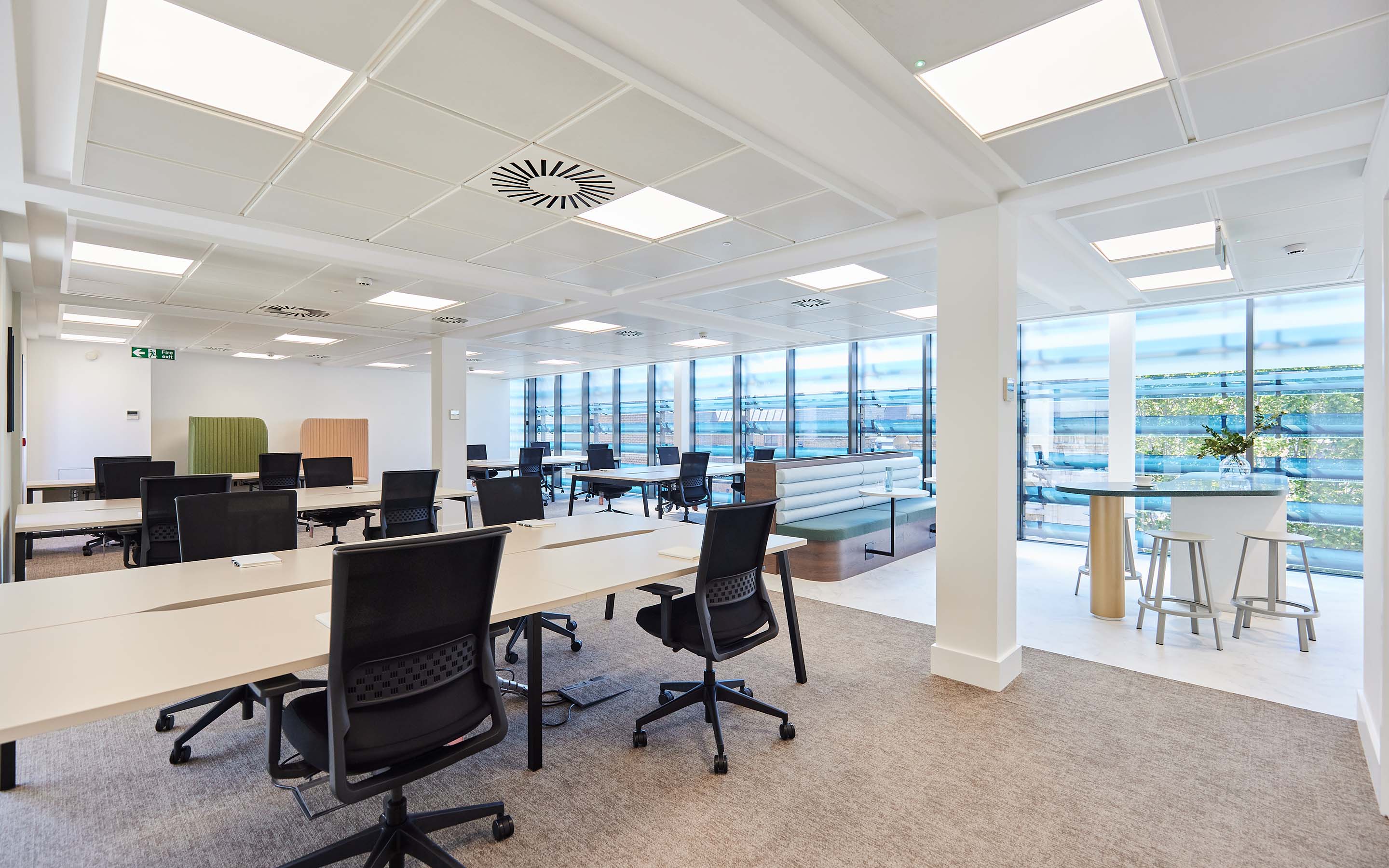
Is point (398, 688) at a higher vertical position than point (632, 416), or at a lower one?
lower

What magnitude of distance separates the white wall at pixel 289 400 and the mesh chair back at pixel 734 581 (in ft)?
41.0

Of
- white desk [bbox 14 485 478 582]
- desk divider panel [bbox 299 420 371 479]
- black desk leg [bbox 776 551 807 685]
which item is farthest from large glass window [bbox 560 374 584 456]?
black desk leg [bbox 776 551 807 685]

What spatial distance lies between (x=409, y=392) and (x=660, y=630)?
530 inches

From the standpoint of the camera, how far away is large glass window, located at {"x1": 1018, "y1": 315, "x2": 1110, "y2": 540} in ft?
24.1

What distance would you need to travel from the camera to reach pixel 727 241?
4.53 m

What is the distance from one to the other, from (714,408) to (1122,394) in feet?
21.6

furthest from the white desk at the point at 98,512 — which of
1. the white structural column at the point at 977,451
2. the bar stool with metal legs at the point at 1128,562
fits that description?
the bar stool with metal legs at the point at 1128,562

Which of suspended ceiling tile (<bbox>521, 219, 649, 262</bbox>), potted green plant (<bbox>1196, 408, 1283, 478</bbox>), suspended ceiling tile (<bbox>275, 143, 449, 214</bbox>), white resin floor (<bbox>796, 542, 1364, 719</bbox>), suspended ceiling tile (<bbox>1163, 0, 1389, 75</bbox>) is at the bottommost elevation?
white resin floor (<bbox>796, 542, 1364, 719</bbox>)

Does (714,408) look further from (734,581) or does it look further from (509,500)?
(734,581)

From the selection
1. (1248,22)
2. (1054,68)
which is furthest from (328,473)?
(1248,22)

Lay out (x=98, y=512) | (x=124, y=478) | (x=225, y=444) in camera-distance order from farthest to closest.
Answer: (x=225, y=444)
(x=124, y=478)
(x=98, y=512)

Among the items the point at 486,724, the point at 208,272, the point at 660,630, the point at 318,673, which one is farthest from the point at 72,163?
the point at 660,630

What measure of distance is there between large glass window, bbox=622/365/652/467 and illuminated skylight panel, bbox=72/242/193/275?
861 centimetres

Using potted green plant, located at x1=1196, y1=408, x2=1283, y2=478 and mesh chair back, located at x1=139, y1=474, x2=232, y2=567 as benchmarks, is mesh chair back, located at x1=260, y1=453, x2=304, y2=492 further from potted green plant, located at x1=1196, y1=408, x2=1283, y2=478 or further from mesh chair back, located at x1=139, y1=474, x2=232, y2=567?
potted green plant, located at x1=1196, y1=408, x2=1283, y2=478
